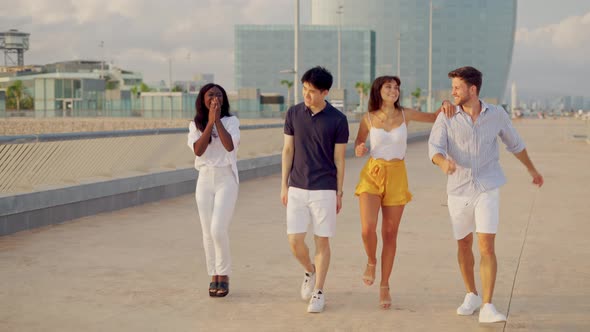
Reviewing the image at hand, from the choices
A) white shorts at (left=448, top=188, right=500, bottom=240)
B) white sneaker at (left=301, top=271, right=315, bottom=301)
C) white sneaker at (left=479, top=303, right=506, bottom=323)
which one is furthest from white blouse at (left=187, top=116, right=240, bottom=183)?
white sneaker at (left=479, top=303, right=506, bottom=323)

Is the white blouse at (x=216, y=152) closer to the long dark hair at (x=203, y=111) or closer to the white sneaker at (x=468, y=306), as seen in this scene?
the long dark hair at (x=203, y=111)

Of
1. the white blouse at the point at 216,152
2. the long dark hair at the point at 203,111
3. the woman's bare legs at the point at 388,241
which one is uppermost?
the long dark hair at the point at 203,111

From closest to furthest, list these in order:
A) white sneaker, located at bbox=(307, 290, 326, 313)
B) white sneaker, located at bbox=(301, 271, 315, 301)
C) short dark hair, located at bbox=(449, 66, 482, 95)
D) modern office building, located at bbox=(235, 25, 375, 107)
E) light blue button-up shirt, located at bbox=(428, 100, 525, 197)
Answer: short dark hair, located at bbox=(449, 66, 482, 95) < light blue button-up shirt, located at bbox=(428, 100, 525, 197) < white sneaker, located at bbox=(307, 290, 326, 313) < white sneaker, located at bbox=(301, 271, 315, 301) < modern office building, located at bbox=(235, 25, 375, 107)

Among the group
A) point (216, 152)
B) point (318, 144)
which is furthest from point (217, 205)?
point (318, 144)

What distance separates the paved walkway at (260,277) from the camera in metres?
6.23

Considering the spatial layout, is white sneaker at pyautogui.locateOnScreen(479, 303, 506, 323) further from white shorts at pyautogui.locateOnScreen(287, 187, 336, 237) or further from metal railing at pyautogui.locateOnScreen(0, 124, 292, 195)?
metal railing at pyautogui.locateOnScreen(0, 124, 292, 195)

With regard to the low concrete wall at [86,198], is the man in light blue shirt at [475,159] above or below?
above

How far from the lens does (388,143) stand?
21.1ft

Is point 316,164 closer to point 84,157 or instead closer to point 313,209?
point 313,209

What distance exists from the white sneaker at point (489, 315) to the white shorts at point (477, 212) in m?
0.53

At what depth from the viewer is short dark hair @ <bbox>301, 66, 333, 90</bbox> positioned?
630 centimetres

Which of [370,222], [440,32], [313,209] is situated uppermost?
[440,32]

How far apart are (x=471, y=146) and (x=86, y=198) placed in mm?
6658

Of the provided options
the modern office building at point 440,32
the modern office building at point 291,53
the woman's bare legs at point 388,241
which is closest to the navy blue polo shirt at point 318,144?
the woman's bare legs at point 388,241
